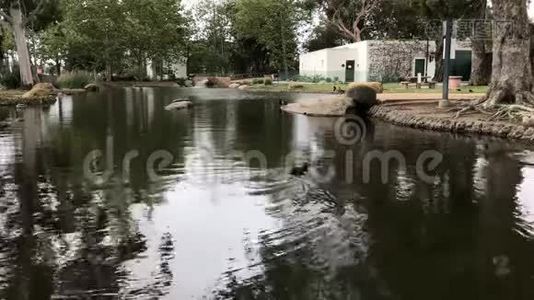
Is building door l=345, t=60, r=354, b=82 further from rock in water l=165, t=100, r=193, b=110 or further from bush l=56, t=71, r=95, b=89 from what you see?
rock in water l=165, t=100, r=193, b=110

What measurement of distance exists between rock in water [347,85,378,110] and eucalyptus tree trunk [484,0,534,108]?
14.9 feet

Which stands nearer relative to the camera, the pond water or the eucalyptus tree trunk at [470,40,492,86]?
the pond water

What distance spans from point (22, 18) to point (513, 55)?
2522cm

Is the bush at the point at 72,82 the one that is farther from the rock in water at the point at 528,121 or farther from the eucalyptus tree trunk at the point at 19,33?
the rock in water at the point at 528,121

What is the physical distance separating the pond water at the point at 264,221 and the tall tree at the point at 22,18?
2001 centimetres

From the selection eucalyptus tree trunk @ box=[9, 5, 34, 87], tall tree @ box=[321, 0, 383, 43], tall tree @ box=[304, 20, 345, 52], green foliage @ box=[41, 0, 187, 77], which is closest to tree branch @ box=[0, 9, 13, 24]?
eucalyptus tree trunk @ box=[9, 5, 34, 87]

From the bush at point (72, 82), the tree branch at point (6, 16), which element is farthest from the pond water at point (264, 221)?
the bush at point (72, 82)

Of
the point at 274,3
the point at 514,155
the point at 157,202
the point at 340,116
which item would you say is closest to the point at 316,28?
the point at 274,3

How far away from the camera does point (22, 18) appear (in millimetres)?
31875

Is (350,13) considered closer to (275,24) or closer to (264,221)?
(275,24)

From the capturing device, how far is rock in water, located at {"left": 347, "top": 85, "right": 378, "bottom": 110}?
2011 cm

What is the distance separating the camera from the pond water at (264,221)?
15.1ft

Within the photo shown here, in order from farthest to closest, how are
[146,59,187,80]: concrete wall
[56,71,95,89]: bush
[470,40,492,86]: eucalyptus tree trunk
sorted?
[146,59,187,80]: concrete wall → [56,71,95,89]: bush → [470,40,492,86]: eucalyptus tree trunk

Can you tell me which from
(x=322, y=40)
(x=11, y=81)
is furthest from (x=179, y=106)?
(x=322, y=40)
